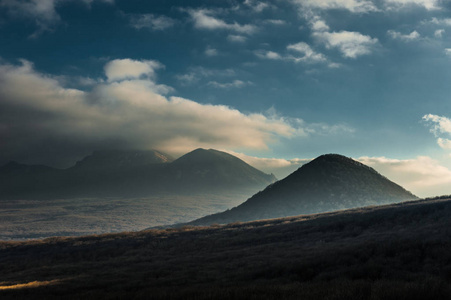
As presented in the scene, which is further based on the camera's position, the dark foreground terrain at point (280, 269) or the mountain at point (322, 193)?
the mountain at point (322, 193)

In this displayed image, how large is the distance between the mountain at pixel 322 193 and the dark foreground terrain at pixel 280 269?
76754 mm

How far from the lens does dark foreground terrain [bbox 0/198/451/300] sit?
49.4ft

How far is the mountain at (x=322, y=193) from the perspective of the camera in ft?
413

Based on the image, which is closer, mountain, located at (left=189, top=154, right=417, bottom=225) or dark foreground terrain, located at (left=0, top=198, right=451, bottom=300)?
dark foreground terrain, located at (left=0, top=198, right=451, bottom=300)

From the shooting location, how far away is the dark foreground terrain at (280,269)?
1505 cm

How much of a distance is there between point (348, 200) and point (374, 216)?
3218 inches

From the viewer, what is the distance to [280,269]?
2294 centimetres

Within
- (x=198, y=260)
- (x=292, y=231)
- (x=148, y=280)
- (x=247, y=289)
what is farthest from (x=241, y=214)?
(x=247, y=289)

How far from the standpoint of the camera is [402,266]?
66.9ft

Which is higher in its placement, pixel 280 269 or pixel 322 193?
pixel 322 193

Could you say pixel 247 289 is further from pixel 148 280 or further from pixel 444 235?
pixel 444 235

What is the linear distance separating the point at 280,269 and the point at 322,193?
116099mm

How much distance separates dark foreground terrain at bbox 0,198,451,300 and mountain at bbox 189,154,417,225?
76.8 metres

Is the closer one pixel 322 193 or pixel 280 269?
pixel 280 269
